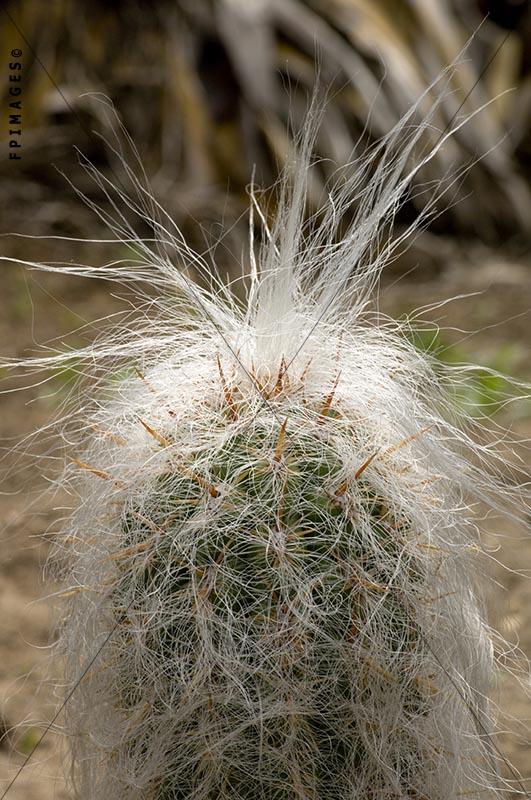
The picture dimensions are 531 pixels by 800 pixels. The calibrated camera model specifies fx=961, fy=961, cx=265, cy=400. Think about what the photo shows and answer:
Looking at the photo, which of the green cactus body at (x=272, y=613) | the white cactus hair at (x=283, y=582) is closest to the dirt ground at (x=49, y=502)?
the white cactus hair at (x=283, y=582)

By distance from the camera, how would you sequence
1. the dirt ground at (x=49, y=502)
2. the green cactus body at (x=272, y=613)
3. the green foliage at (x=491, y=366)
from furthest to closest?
the green foliage at (x=491, y=366) < the dirt ground at (x=49, y=502) < the green cactus body at (x=272, y=613)

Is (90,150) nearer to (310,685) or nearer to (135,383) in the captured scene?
(135,383)

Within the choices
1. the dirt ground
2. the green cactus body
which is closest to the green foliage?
the dirt ground

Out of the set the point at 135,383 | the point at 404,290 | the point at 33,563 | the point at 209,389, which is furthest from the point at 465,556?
the point at 404,290

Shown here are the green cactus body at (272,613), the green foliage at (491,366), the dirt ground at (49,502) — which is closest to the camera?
the green cactus body at (272,613)

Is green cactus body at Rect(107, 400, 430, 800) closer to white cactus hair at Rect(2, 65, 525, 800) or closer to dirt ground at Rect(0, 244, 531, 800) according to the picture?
white cactus hair at Rect(2, 65, 525, 800)

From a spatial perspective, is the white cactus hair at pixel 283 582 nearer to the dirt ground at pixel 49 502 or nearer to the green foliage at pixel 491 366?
the dirt ground at pixel 49 502

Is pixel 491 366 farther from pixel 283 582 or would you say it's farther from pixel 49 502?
pixel 283 582

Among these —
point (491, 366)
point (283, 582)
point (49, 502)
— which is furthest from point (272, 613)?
point (491, 366)
